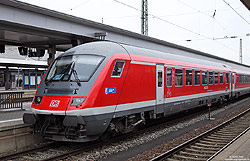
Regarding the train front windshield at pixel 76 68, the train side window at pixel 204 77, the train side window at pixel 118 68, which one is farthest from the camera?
the train side window at pixel 204 77

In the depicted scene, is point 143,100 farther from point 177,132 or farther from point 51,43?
point 51,43

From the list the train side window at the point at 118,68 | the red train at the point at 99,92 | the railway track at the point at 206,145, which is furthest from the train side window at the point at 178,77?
the train side window at the point at 118,68

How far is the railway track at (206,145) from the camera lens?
23.9ft

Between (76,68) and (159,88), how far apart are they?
3.99 meters

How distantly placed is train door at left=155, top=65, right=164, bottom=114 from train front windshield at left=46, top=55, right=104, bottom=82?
3313 mm

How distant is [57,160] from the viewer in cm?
693

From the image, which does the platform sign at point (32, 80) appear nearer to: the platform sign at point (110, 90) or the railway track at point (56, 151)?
the railway track at point (56, 151)

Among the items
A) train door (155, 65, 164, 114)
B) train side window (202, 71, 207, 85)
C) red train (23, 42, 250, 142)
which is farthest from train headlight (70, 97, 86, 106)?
train side window (202, 71, 207, 85)

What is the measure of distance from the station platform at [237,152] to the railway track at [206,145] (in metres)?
0.17

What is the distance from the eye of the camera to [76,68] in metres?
8.02

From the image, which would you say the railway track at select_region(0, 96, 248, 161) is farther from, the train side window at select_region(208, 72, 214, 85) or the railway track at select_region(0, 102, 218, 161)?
the train side window at select_region(208, 72, 214, 85)

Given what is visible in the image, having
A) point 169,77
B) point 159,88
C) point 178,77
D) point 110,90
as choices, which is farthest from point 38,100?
point 178,77

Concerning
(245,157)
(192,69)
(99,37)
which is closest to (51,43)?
(99,37)

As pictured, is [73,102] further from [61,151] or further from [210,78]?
[210,78]
